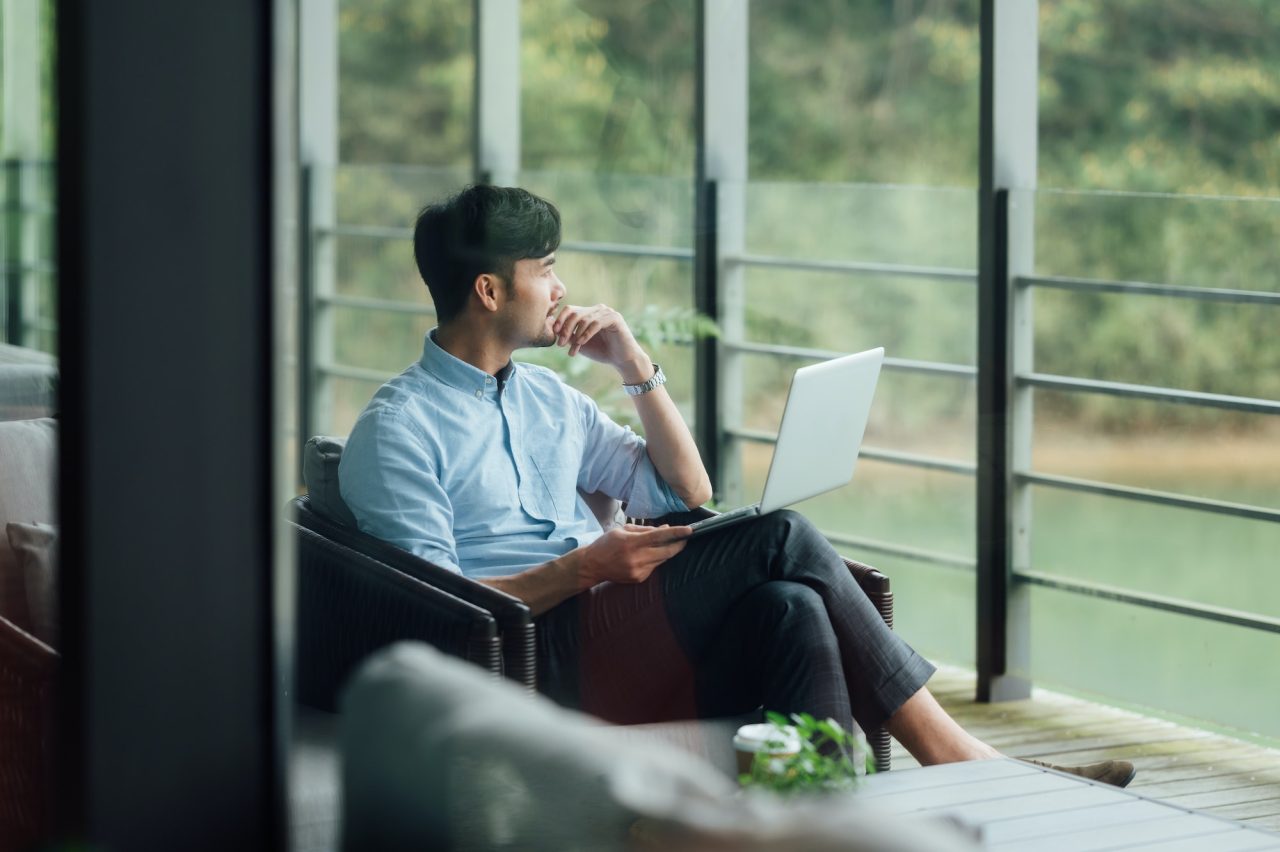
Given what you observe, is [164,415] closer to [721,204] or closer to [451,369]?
[451,369]

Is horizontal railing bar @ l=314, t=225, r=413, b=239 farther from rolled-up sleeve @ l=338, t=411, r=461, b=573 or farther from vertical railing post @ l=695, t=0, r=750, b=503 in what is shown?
rolled-up sleeve @ l=338, t=411, r=461, b=573

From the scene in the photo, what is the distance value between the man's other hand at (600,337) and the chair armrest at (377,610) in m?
0.50

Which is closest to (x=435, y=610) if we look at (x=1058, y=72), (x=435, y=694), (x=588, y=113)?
(x=435, y=694)

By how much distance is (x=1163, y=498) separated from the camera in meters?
3.13

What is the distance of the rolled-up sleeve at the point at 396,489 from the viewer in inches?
82.0

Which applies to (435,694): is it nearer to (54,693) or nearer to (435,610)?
(54,693)

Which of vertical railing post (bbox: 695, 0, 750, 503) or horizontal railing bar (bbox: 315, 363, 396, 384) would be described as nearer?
vertical railing post (bbox: 695, 0, 750, 503)

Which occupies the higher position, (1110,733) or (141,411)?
(141,411)

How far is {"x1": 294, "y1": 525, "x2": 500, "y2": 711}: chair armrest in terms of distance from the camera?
166 centimetres

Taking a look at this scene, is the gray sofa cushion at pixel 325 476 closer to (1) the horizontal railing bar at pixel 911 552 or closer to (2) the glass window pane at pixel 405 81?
(1) the horizontal railing bar at pixel 911 552

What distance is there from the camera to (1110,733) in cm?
308

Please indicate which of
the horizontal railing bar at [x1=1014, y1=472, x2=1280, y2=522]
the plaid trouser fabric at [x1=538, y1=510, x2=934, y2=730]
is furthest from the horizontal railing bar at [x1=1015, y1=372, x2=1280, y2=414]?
the plaid trouser fabric at [x1=538, y1=510, x2=934, y2=730]

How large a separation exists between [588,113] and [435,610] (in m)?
7.57

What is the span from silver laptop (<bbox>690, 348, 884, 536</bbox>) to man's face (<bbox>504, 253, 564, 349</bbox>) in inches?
14.5
